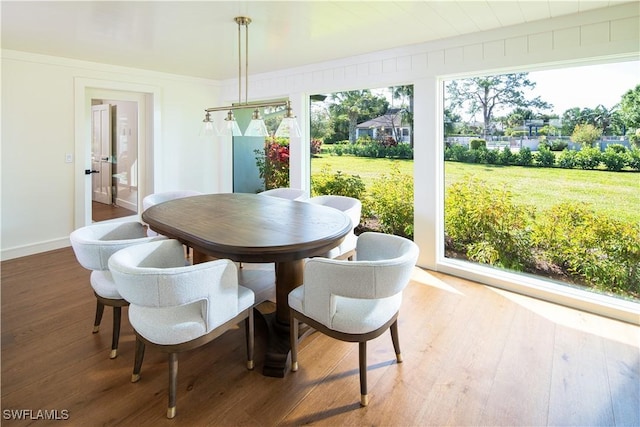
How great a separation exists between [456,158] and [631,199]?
4.72 ft

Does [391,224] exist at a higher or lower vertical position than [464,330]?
higher

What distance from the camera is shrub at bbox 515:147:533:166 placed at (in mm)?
3236

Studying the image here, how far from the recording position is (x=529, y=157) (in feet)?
10.6

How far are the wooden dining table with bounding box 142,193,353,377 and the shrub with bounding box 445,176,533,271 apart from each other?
1672 mm

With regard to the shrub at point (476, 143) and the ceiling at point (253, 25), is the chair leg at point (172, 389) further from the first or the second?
the shrub at point (476, 143)

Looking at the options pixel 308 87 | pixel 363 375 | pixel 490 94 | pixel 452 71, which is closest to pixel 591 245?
pixel 490 94

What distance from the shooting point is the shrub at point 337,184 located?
14.8ft

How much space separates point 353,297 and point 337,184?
306 cm

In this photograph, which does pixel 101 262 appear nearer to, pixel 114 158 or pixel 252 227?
pixel 252 227

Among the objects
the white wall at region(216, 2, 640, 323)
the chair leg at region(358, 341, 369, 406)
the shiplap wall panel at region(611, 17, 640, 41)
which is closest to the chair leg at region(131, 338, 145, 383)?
the chair leg at region(358, 341, 369, 406)

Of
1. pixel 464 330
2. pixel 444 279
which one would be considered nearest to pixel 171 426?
pixel 464 330

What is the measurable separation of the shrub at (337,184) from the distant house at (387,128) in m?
0.57

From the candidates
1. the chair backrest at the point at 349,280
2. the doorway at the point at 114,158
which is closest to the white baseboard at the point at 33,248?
the doorway at the point at 114,158

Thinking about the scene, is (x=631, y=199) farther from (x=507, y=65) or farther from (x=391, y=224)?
(x=391, y=224)
